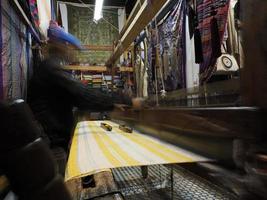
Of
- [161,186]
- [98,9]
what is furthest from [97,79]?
[161,186]

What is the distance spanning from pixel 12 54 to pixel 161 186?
1.47 m

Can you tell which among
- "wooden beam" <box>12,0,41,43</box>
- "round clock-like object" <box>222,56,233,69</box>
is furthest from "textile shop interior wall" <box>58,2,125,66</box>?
"round clock-like object" <box>222,56,233,69</box>

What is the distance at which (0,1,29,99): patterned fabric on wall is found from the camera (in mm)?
1789

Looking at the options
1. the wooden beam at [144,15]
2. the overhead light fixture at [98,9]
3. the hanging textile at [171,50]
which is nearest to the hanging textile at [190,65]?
the hanging textile at [171,50]

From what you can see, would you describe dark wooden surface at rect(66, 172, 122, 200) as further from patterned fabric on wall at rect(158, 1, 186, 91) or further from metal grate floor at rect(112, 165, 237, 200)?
patterned fabric on wall at rect(158, 1, 186, 91)

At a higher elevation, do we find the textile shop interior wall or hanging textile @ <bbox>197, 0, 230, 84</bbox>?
the textile shop interior wall

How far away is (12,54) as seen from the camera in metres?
2.05

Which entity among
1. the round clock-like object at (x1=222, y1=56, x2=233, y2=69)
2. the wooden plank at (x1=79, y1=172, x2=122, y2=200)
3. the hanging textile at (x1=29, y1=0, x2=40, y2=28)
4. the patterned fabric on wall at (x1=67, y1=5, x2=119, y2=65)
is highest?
the patterned fabric on wall at (x1=67, y1=5, x2=119, y2=65)

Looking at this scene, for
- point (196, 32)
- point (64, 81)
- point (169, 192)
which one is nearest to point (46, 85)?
point (64, 81)

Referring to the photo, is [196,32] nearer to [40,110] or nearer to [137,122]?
[137,122]

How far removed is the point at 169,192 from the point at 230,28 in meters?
1.57

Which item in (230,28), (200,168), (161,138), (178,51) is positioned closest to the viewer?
(200,168)

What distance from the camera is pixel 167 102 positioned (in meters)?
2.02

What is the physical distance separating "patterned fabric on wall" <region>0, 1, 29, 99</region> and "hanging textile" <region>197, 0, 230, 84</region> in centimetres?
167
